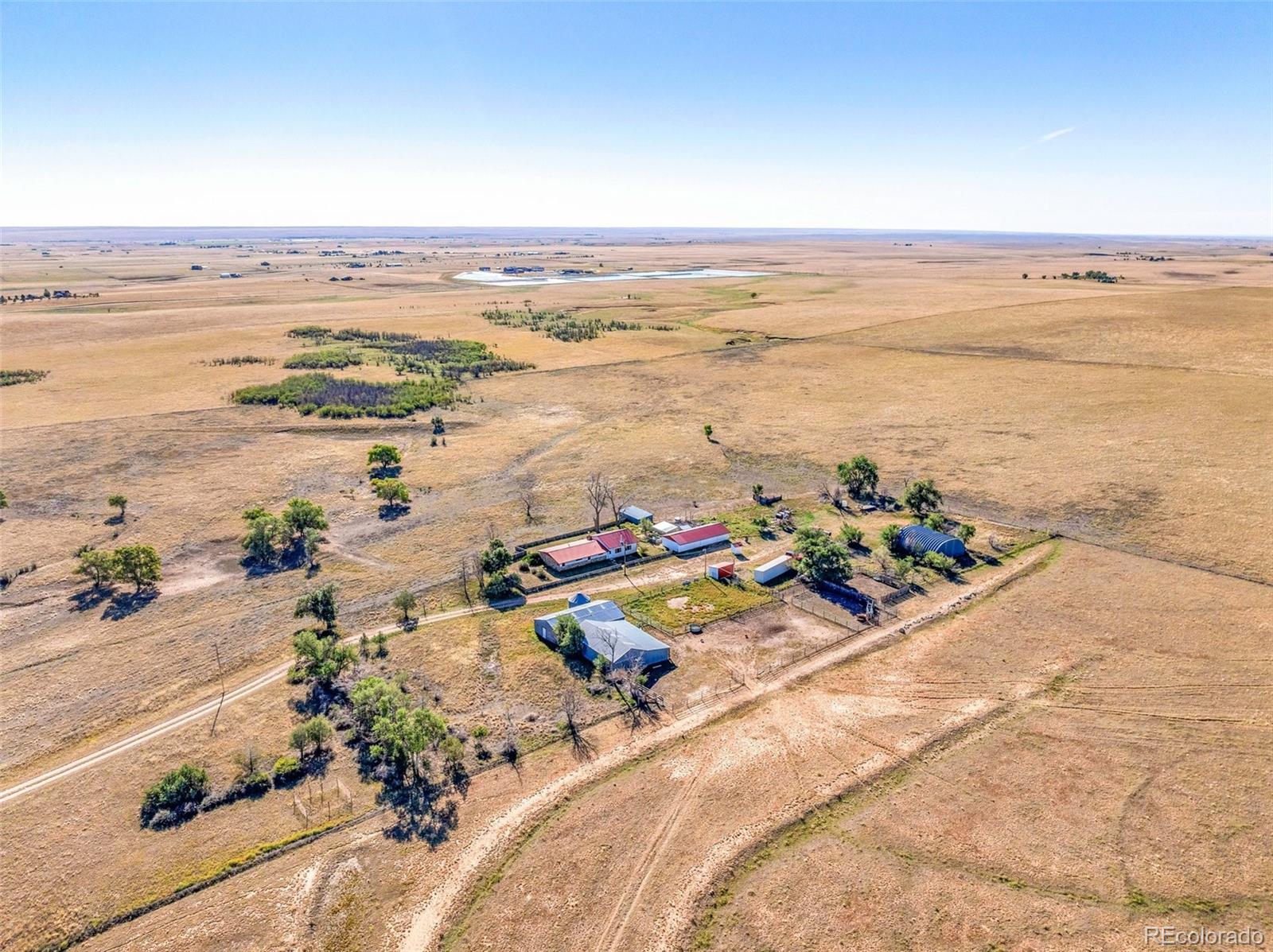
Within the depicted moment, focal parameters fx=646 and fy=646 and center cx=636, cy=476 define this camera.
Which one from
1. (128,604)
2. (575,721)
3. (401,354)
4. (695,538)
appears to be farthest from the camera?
(401,354)

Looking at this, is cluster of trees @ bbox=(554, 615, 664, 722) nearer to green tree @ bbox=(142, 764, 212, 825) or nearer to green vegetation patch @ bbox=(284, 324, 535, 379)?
green tree @ bbox=(142, 764, 212, 825)

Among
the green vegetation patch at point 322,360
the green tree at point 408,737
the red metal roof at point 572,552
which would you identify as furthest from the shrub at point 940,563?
the green vegetation patch at point 322,360

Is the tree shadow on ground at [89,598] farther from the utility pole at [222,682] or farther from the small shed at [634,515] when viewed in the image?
the small shed at [634,515]

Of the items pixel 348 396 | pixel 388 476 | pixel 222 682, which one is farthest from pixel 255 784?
pixel 348 396

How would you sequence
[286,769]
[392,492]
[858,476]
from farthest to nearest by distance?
1. [858,476]
2. [392,492]
3. [286,769]

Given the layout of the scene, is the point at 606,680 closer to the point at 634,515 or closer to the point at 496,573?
the point at 496,573

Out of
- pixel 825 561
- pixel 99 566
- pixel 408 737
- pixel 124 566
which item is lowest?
pixel 408 737
